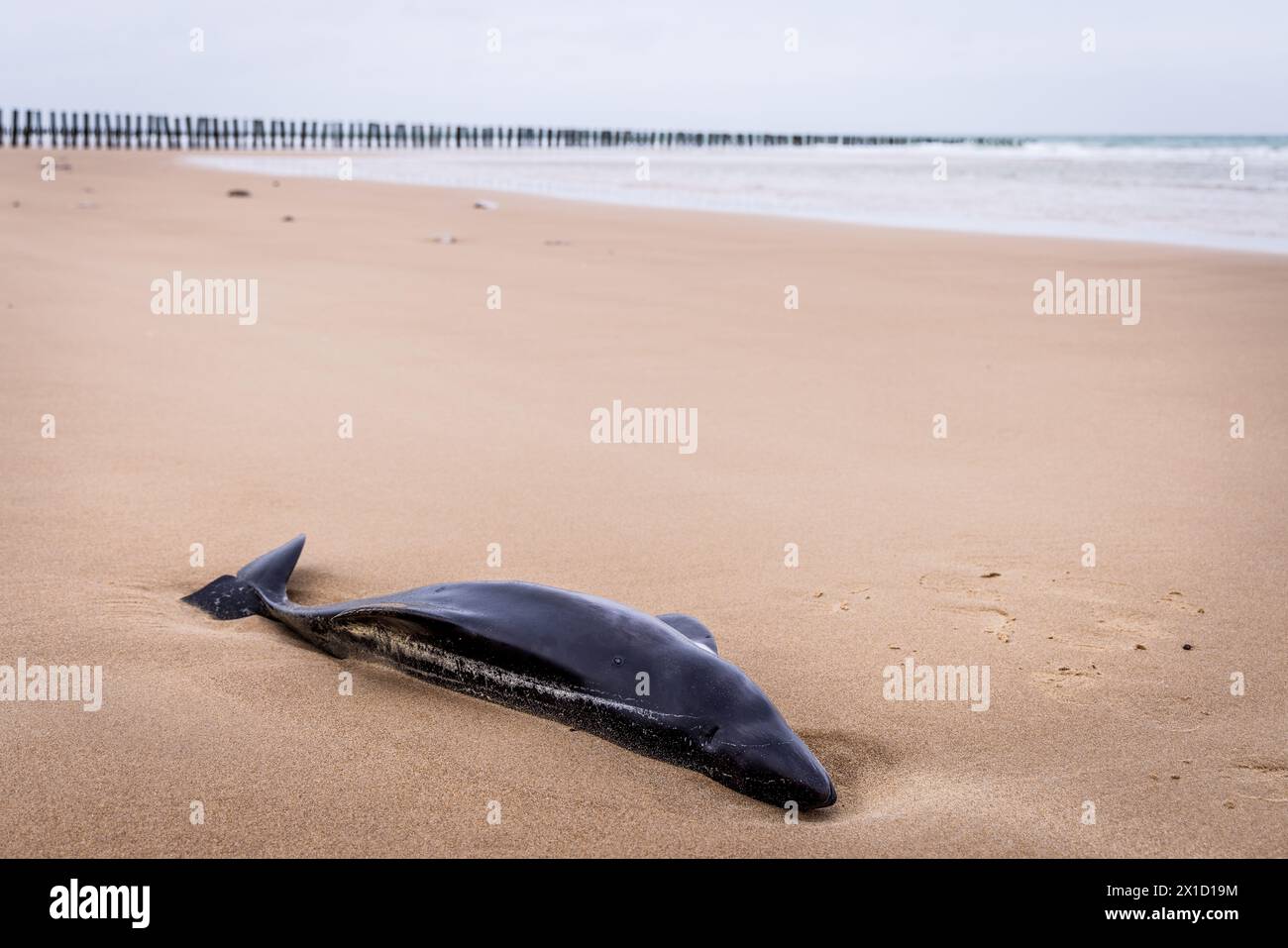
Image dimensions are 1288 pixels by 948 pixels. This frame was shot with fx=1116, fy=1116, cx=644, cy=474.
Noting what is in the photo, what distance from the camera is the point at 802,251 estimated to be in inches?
531

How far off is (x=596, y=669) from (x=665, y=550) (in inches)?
54.5

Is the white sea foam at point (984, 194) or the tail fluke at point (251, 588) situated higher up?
the white sea foam at point (984, 194)

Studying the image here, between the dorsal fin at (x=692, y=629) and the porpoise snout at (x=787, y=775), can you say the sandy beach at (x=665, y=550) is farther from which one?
the dorsal fin at (x=692, y=629)

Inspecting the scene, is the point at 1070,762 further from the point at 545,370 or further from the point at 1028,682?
the point at 545,370

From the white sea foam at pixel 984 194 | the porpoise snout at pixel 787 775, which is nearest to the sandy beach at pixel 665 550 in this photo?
the porpoise snout at pixel 787 775

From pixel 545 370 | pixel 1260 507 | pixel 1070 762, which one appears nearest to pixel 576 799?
pixel 1070 762

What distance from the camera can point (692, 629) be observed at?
3.02 m

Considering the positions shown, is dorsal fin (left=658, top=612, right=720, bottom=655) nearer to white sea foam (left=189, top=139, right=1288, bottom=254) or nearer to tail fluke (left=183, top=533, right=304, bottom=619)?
tail fluke (left=183, top=533, right=304, bottom=619)

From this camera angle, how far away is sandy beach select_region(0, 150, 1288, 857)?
2.45 metres

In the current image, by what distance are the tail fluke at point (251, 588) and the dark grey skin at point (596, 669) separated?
0.37m

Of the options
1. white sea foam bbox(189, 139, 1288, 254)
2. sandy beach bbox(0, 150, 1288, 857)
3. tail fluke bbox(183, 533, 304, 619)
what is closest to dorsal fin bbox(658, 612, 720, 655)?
sandy beach bbox(0, 150, 1288, 857)

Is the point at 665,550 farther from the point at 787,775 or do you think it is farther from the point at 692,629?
the point at 787,775

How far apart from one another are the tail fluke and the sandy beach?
9cm

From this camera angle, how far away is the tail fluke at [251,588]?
3.43 meters
